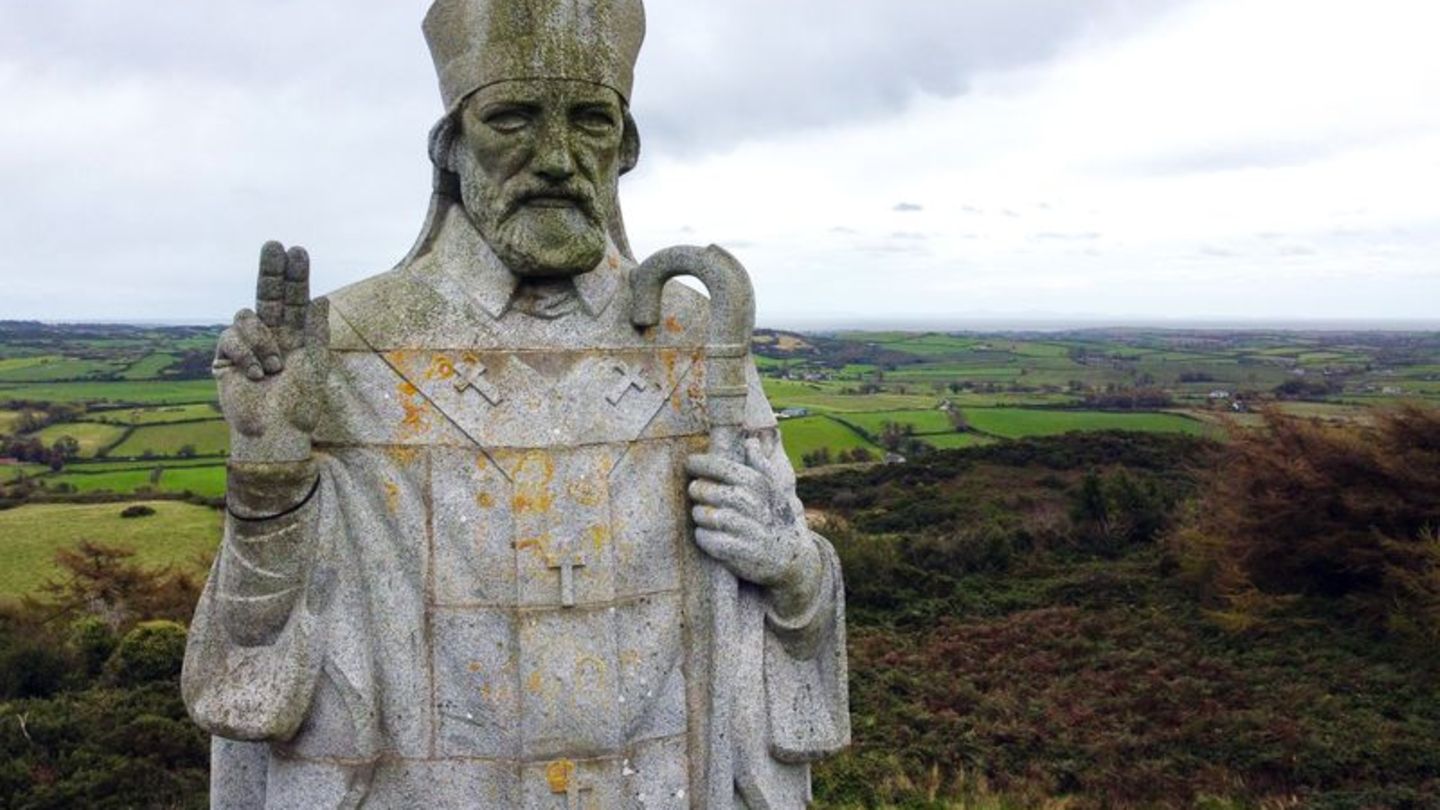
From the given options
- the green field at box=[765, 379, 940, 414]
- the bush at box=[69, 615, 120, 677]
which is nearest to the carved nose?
the bush at box=[69, 615, 120, 677]

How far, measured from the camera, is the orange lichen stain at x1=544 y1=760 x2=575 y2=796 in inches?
187

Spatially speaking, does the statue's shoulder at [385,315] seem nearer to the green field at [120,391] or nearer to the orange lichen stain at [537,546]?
the orange lichen stain at [537,546]

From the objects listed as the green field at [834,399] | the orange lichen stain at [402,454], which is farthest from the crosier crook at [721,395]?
the green field at [834,399]

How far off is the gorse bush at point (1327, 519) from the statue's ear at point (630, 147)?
25.9 metres

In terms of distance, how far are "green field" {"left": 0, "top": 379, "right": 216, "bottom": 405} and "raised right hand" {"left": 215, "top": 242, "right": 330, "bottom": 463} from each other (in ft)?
198

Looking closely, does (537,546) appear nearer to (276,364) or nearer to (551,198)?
(276,364)

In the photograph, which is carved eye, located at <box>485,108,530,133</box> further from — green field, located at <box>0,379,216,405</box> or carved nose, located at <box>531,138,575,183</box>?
green field, located at <box>0,379,216,405</box>

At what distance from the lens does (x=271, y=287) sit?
165 inches

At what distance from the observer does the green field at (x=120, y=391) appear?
6122 centimetres

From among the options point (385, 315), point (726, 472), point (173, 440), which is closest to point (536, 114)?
point (385, 315)

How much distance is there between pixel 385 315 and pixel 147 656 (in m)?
19.9

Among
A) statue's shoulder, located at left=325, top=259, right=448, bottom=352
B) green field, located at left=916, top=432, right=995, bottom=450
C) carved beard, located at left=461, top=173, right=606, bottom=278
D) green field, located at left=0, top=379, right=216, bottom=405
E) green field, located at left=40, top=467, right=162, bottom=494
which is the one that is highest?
carved beard, located at left=461, top=173, right=606, bottom=278

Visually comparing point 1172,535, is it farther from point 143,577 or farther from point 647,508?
point 647,508

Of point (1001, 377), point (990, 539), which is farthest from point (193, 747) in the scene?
point (1001, 377)
